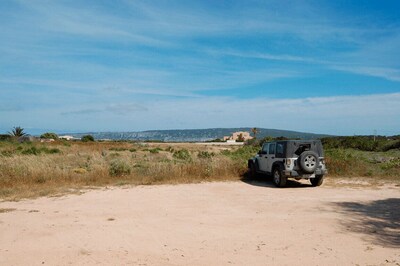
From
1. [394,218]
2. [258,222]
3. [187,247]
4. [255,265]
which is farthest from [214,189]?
[255,265]

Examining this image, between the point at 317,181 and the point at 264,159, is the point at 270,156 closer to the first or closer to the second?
the point at 264,159

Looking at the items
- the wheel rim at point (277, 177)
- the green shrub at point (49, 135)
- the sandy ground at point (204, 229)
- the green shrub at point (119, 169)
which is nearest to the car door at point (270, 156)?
the wheel rim at point (277, 177)

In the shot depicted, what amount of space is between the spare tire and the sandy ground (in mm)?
1129

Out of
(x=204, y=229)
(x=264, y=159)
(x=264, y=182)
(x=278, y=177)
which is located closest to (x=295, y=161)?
(x=278, y=177)

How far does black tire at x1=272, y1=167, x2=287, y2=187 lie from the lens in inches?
575

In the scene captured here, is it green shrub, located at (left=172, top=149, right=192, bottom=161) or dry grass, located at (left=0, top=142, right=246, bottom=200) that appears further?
green shrub, located at (left=172, top=149, right=192, bottom=161)

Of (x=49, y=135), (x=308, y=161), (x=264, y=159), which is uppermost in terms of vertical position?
(x=308, y=161)

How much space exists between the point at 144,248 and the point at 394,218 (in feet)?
20.1

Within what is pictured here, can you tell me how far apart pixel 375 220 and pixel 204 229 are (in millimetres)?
4065

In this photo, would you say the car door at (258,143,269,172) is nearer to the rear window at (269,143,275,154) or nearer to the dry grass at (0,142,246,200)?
the rear window at (269,143,275,154)

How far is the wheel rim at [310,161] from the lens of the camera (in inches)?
561

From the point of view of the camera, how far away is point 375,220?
9.10 meters

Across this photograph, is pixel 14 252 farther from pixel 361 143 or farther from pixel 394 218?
pixel 361 143

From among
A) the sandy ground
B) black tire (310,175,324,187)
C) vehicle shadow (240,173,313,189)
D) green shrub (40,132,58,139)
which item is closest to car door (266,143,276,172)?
vehicle shadow (240,173,313,189)
